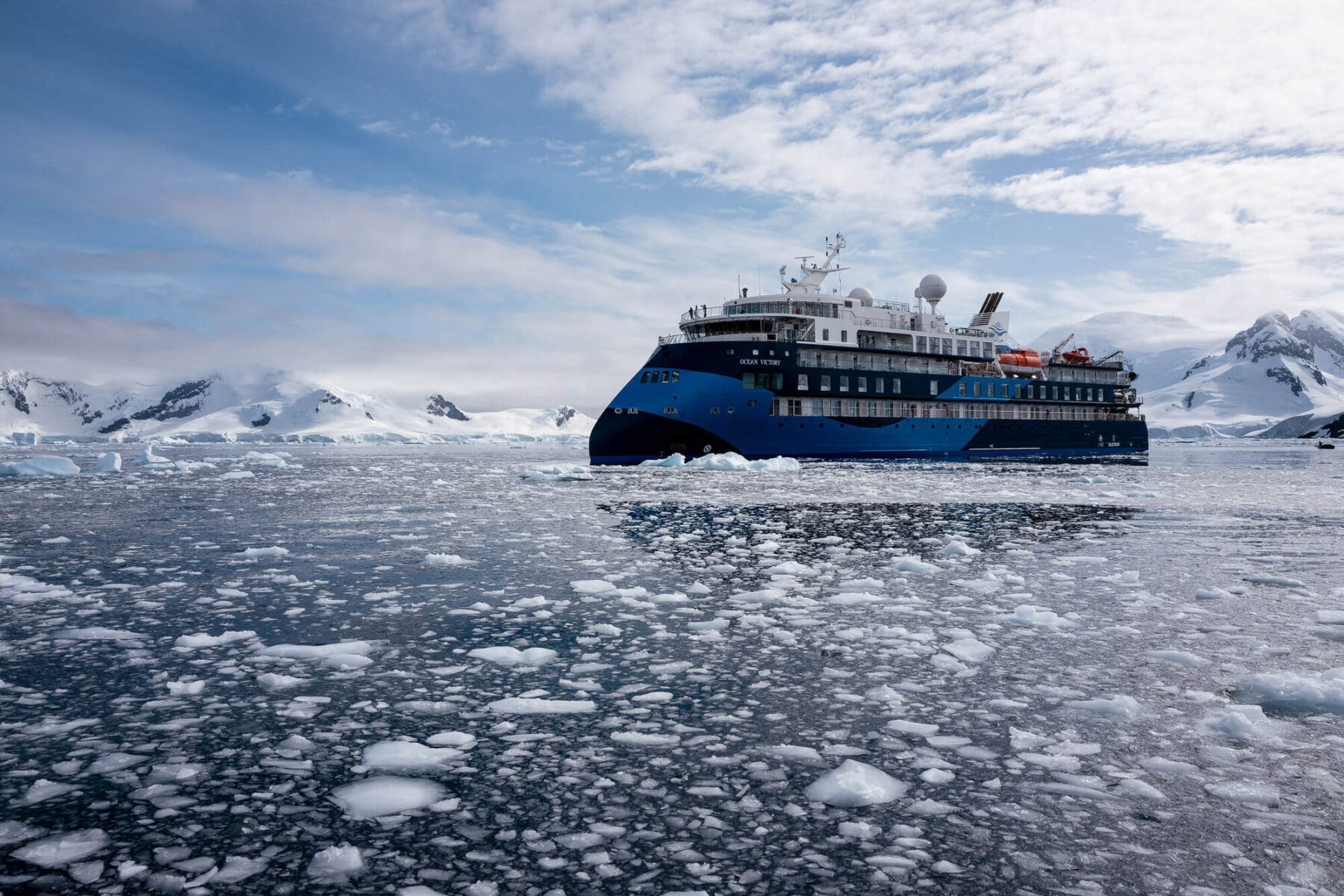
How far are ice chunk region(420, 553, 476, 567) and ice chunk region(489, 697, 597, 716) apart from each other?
18.5ft

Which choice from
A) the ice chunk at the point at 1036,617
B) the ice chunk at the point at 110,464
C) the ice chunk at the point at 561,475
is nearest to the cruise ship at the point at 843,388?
the ice chunk at the point at 561,475

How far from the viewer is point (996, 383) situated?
5175 cm

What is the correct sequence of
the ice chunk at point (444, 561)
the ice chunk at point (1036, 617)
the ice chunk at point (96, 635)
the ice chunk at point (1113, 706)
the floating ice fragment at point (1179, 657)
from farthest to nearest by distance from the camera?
the ice chunk at point (444, 561) → the ice chunk at point (1036, 617) → the ice chunk at point (96, 635) → the floating ice fragment at point (1179, 657) → the ice chunk at point (1113, 706)

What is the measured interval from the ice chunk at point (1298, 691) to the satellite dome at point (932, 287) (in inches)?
2082

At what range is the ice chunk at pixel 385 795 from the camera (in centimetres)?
357

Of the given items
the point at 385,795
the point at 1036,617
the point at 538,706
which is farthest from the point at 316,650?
the point at 1036,617

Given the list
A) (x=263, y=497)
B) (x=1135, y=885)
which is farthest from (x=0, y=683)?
(x=263, y=497)

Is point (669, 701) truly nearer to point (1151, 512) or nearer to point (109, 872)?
point (109, 872)

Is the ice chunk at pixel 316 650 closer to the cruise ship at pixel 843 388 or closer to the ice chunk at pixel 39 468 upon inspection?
the cruise ship at pixel 843 388

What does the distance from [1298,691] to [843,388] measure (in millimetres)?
39075

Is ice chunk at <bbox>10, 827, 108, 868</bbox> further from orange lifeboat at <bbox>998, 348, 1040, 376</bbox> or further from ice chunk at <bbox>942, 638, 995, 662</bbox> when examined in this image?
orange lifeboat at <bbox>998, 348, 1040, 376</bbox>

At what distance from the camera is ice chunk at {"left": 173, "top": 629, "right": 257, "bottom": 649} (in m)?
6.34

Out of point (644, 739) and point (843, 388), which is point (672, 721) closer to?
point (644, 739)

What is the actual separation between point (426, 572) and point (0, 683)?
185 inches
